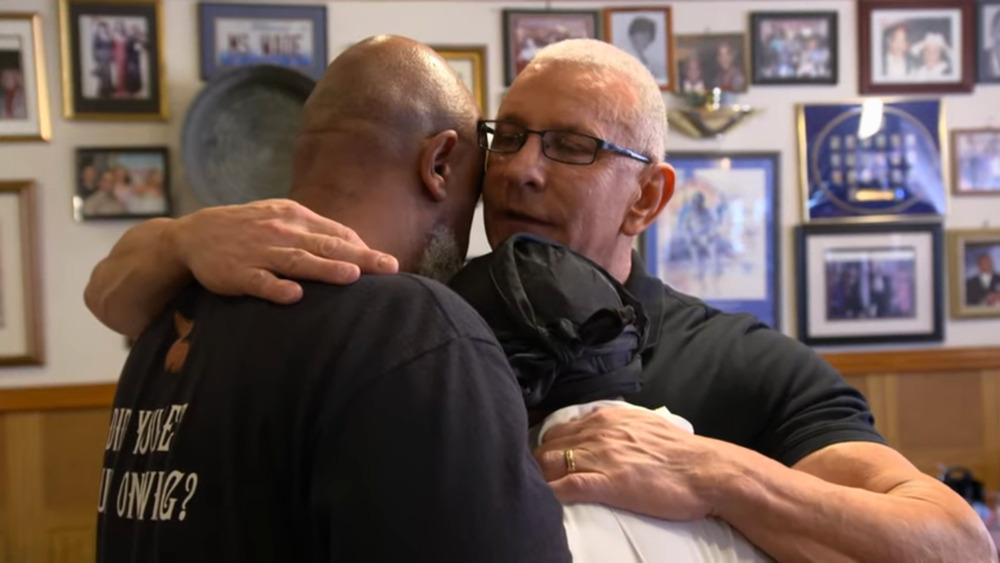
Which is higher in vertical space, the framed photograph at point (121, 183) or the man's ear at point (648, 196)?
the framed photograph at point (121, 183)

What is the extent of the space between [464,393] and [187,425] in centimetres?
25

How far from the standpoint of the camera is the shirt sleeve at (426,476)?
66 cm

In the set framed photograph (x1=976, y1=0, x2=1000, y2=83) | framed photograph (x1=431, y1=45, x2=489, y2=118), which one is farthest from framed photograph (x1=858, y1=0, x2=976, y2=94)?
framed photograph (x1=431, y1=45, x2=489, y2=118)

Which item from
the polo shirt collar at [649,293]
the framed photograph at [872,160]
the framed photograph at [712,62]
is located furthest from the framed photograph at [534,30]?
the polo shirt collar at [649,293]

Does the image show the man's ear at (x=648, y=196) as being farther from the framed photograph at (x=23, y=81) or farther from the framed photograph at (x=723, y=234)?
the framed photograph at (x=23, y=81)

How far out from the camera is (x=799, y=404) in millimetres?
1278

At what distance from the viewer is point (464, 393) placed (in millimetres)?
682

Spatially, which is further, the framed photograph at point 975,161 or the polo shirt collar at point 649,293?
the framed photograph at point 975,161

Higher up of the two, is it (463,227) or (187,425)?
(463,227)

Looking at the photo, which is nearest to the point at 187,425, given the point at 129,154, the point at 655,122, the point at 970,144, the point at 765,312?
the point at 655,122

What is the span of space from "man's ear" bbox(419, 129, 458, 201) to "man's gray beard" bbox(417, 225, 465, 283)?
47 millimetres

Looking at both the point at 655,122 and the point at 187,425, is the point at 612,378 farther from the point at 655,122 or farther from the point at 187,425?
the point at 655,122

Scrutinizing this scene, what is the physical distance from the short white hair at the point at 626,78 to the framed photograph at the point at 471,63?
61.2 inches

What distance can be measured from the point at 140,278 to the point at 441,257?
331 mm
